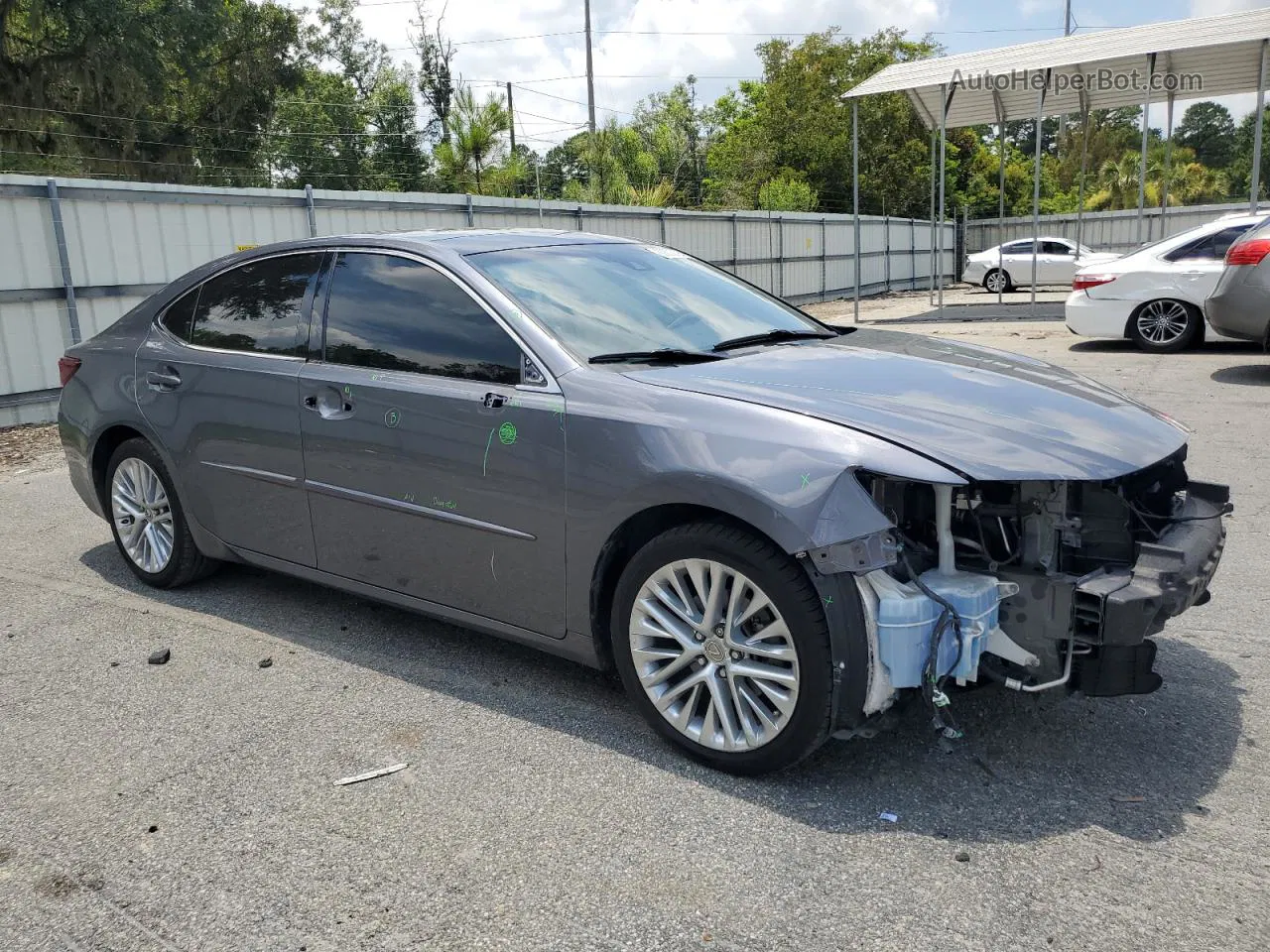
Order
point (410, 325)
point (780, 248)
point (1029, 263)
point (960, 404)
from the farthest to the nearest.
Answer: point (1029, 263) → point (780, 248) → point (410, 325) → point (960, 404)

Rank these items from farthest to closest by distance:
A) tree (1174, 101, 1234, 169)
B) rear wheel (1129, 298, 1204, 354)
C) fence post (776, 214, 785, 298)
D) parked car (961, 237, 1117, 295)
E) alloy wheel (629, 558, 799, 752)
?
tree (1174, 101, 1234, 169), parked car (961, 237, 1117, 295), fence post (776, 214, 785, 298), rear wheel (1129, 298, 1204, 354), alloy wheel (629, 558, 799, 752)

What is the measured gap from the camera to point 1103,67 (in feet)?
60.2

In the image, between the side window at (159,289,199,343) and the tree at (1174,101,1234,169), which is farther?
the tree at (1174,101,1234,169)

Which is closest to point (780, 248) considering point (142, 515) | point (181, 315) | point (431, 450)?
point (181, 315)

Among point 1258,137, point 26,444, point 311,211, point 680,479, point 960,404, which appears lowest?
point 26,444

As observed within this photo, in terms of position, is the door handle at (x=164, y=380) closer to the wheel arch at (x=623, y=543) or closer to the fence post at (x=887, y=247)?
the wheel arch at (x=623, y=543)

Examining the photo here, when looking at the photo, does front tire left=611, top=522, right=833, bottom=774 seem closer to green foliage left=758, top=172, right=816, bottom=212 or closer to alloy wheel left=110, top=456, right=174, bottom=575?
alloy wheel left=110, top=456, right=174, bottom=575

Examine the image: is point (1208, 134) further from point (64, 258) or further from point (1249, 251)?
point (64, 258)

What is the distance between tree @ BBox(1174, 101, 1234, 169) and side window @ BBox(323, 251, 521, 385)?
9583 cm

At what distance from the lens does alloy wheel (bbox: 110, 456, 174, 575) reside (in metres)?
4.87

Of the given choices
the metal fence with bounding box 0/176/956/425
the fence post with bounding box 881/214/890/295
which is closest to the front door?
the metal fence with bounding box 0/176/956/425

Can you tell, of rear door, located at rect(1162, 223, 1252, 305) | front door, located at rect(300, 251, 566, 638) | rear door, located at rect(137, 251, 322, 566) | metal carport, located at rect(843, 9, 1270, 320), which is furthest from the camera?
metal carport, located at rect(843, 9, 1270, 320)

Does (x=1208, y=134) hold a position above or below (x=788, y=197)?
above

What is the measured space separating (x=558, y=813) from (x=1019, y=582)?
144 cm
